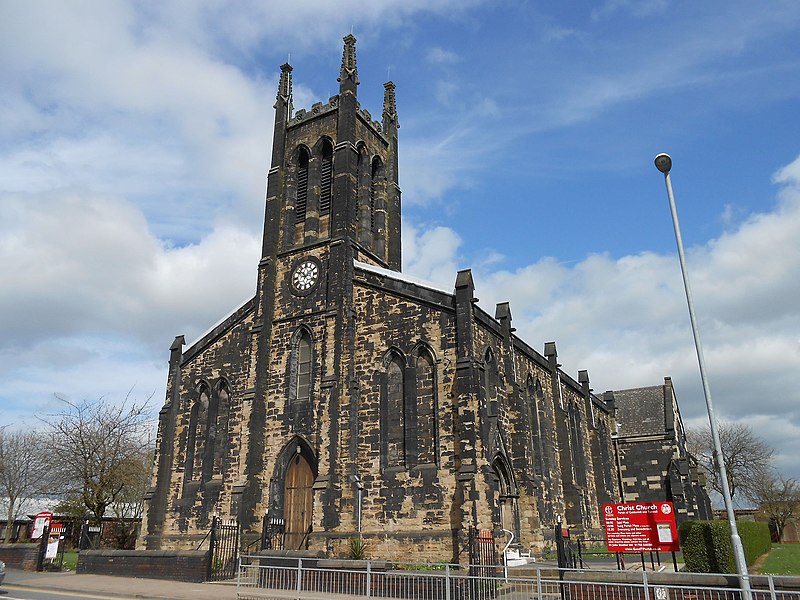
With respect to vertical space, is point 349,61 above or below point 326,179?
above

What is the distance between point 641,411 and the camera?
4556 cm

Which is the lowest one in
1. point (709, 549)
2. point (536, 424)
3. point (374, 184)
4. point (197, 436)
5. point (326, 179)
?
point (709, 549)

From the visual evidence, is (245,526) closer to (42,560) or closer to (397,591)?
(42,560)

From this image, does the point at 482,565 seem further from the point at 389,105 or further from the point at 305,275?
the point at 389,105

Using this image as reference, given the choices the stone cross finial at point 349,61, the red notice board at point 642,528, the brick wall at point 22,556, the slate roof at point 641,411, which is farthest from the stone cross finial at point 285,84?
the slate roof at point 641,411

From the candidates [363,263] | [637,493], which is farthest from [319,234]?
[637,493]

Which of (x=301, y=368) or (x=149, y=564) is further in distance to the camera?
(x=301, y=368)

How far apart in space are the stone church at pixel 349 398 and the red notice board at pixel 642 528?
22.2 ft

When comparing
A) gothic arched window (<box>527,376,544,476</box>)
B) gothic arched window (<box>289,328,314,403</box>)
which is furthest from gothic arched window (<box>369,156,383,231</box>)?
gothic arched window (<box>527,376,544,476</box>)

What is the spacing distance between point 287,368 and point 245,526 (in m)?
6.46

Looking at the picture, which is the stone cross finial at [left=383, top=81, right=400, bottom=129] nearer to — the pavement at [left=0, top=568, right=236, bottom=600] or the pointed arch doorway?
the pointed arch doorway

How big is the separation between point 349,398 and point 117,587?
9.93 m

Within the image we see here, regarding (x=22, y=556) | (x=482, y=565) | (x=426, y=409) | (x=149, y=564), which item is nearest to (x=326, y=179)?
(x=426, y=409)

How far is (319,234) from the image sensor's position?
93.8 feet
